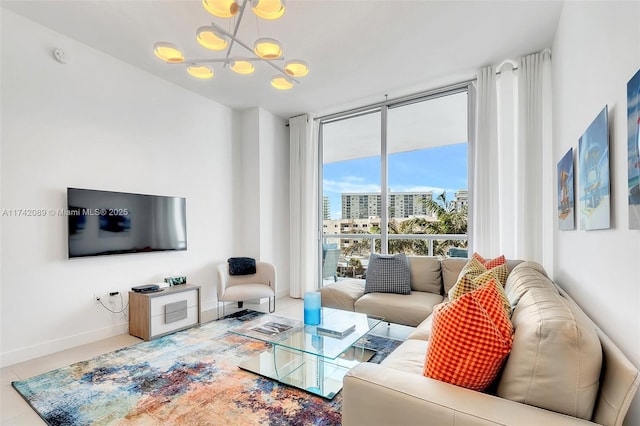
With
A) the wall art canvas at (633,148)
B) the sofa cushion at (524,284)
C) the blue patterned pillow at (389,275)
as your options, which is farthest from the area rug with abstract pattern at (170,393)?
the wall art canvas at (633,148)

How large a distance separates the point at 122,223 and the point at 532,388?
11.8 feet

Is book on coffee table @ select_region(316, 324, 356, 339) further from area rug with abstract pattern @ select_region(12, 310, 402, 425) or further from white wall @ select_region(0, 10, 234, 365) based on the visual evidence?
white wall @ select_region(0, 10, 234, 365)

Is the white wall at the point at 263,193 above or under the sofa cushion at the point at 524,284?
above

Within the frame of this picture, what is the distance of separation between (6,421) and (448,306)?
2.57 meters

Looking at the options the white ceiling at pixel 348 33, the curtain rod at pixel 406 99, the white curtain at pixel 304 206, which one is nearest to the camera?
the white ceiling at pixel 348 33

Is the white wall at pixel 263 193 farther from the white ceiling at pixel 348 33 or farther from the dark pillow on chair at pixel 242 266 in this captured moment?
the white ceiling at pixel 348 33

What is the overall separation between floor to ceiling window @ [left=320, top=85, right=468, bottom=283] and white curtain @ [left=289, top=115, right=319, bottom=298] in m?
0.20

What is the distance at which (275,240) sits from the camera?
485 centimetres

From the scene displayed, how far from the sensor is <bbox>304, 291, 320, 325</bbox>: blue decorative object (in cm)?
248

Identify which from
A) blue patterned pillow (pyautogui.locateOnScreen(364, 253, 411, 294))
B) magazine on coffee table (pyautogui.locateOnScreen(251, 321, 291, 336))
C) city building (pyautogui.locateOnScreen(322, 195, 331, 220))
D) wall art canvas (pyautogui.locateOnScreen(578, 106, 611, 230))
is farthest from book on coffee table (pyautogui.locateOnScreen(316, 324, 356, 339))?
city building (pyautogui.locateOnScreen(322, 195, 331, 220))

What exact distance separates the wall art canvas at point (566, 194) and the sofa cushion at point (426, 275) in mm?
1189

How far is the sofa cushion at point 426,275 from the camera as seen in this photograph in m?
3.21

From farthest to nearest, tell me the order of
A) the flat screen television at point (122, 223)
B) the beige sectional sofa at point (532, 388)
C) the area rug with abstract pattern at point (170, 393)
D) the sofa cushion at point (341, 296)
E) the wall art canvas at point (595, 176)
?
the sofa cushion at point (341, 296) < the flat screen television at point (122, 223) < the area rug with abstract pattern at point (170, 393) < the wall art canvas at point (595, 176) < the beige sectional sofa at point (532, 388)

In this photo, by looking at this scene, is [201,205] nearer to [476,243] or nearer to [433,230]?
[433,230]
